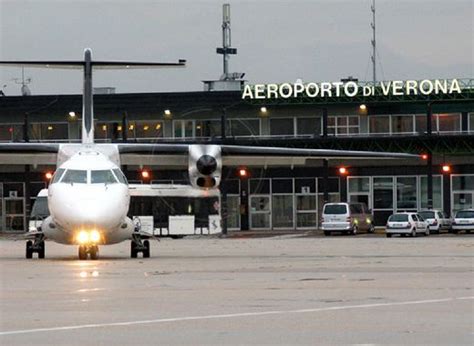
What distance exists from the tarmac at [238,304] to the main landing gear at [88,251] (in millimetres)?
2632

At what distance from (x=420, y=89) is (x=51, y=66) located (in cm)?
3763

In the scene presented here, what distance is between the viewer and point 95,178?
95.9ft

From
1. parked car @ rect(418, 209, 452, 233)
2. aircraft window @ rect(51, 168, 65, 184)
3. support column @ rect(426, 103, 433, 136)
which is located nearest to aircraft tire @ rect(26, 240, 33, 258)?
aircraft window @ rect(51, 168, 65, 184)

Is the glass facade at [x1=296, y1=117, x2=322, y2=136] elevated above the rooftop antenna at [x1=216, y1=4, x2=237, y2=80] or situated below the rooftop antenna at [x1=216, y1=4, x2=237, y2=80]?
below

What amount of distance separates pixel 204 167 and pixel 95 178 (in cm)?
440

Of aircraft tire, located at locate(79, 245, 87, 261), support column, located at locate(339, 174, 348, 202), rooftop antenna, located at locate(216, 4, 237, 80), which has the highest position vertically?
rooftop antenna, located at locate(216, 4, 237, 80)

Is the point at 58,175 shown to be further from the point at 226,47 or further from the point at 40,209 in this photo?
the point at 226,47

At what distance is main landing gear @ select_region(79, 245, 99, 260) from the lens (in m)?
30.1

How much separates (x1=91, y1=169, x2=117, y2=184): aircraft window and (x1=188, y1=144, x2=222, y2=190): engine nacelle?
11.9 feet

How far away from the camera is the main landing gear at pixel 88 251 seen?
3010 cm

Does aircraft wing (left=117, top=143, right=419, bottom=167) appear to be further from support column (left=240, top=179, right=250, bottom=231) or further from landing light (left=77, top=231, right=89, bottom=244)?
support column (left=240, top=179, right=250, bottom=231)

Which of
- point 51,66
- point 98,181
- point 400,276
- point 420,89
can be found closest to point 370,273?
point 400,276

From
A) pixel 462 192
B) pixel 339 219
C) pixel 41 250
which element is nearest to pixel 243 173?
pixel 339 219

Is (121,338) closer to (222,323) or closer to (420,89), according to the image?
(222,323)
